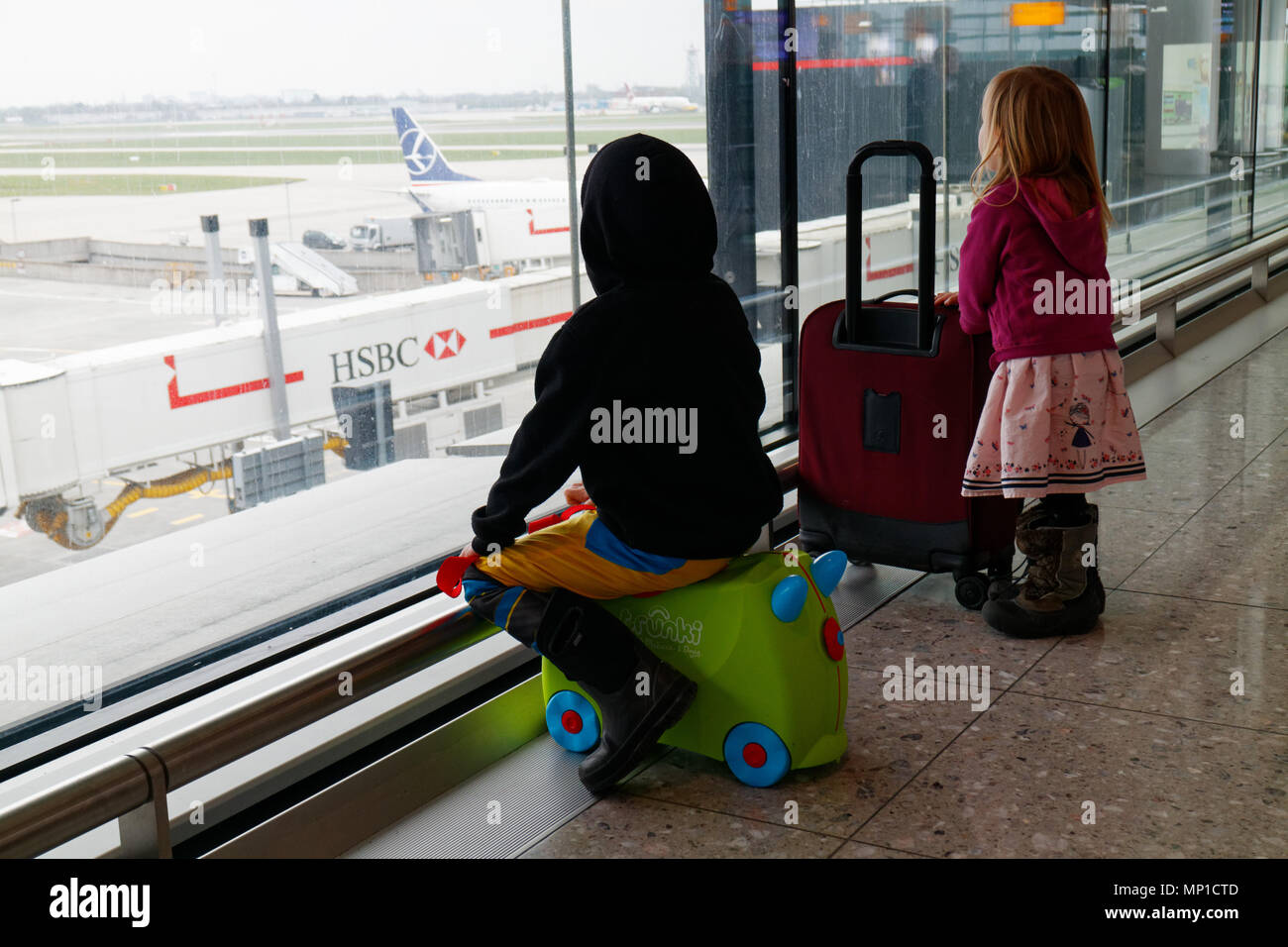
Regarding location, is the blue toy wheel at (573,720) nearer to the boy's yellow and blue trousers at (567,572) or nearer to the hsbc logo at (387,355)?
the boy's yellow and blue trousers at (567,572)

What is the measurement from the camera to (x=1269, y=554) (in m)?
3.85

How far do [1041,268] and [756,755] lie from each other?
139 cm

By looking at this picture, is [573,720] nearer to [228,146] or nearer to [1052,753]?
[1052,753]

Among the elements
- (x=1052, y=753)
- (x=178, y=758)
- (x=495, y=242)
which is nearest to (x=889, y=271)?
(x=495, y=242)

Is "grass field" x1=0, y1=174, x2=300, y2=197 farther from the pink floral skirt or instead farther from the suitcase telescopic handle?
the pink floral skirt

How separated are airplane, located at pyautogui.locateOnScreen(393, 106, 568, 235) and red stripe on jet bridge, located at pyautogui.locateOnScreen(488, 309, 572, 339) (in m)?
0.23

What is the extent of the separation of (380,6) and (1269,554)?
9.56ft

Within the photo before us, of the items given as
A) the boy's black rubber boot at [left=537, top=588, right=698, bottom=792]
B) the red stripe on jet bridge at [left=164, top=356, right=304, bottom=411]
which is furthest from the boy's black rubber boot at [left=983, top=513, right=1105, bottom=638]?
the red stripe on jet bridge at [left=164, top=356, right=304, bottom=411]

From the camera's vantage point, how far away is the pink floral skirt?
3184 millimetres

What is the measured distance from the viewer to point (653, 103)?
3766 millimetres

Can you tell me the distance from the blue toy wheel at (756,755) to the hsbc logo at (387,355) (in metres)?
1.16
